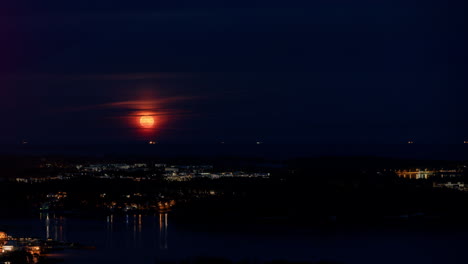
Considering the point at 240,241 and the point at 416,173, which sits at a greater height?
the point at 416,173

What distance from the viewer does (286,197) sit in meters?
31.2

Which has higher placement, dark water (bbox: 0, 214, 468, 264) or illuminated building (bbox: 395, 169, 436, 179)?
illuminated building (bbox: 395, 169, 436, 179)

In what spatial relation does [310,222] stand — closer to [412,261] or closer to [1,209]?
[412,261]

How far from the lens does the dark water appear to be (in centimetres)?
1916

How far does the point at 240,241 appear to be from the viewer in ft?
71.6

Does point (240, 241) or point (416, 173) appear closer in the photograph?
point (240, 241)

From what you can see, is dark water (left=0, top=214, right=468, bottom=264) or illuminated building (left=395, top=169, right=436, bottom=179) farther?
illuminated building (left=395, top=169, right=436, bottom=179)

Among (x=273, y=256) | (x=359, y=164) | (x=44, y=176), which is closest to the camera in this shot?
(x=273, y=256)

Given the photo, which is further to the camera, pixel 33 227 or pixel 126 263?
pixel 33 227

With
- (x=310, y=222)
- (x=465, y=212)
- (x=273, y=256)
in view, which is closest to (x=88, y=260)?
(x=273, y=256)

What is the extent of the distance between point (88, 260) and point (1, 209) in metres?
13.7

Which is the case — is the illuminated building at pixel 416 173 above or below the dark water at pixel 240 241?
above

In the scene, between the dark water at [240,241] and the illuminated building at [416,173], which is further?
the illuminated building at [416,173]

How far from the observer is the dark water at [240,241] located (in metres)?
19.2
